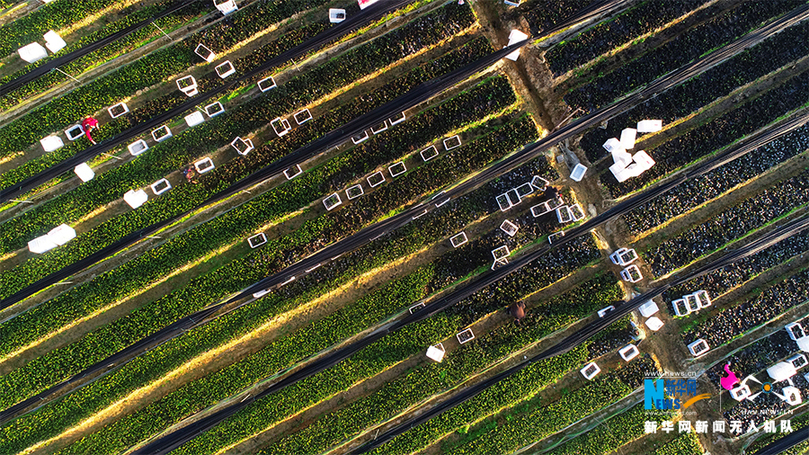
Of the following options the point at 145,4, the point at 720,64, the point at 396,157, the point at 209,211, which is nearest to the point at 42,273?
the point at 209,211

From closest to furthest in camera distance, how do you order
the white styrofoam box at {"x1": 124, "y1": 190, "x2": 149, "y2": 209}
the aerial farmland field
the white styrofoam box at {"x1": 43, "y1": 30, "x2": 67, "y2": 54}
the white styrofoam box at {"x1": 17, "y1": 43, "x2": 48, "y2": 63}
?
1. the white styrofoam box at {"x1": 43, "y1": 30, "x2": 67, "y2": 54}
2. the white styrofoam box at {"x1": 17, "y1": 43, "x2": 48, "y2": 63}
3. the white styrofoam box at {"x1": 124, "y1": 190, "x2": 149, "y2": 209}
4. the aerial farmland field

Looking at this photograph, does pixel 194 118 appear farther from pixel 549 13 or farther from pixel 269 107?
pixel 549 13

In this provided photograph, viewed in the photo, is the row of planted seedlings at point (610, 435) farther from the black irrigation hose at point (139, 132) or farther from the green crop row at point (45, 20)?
the green crop row at point (45, 20)

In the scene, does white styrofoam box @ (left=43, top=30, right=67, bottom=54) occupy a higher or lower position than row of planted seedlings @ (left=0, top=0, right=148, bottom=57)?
lower

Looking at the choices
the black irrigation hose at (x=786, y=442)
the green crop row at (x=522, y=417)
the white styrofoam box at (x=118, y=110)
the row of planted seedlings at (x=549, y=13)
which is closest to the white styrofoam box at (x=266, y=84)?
the white styrofoam box at (x=118, y=110)

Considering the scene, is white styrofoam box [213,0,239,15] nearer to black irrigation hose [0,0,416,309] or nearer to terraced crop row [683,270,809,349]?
black irrigation hose [0,0,416,309]

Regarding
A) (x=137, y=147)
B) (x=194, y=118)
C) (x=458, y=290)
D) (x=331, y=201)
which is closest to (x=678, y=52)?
(x=458, y=290)

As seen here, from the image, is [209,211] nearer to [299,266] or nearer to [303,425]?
[299,266]

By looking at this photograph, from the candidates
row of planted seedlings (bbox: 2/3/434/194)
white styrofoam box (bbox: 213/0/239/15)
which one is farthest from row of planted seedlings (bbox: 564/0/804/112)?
white styrofoam box (bbox: 213/0/239/15)
